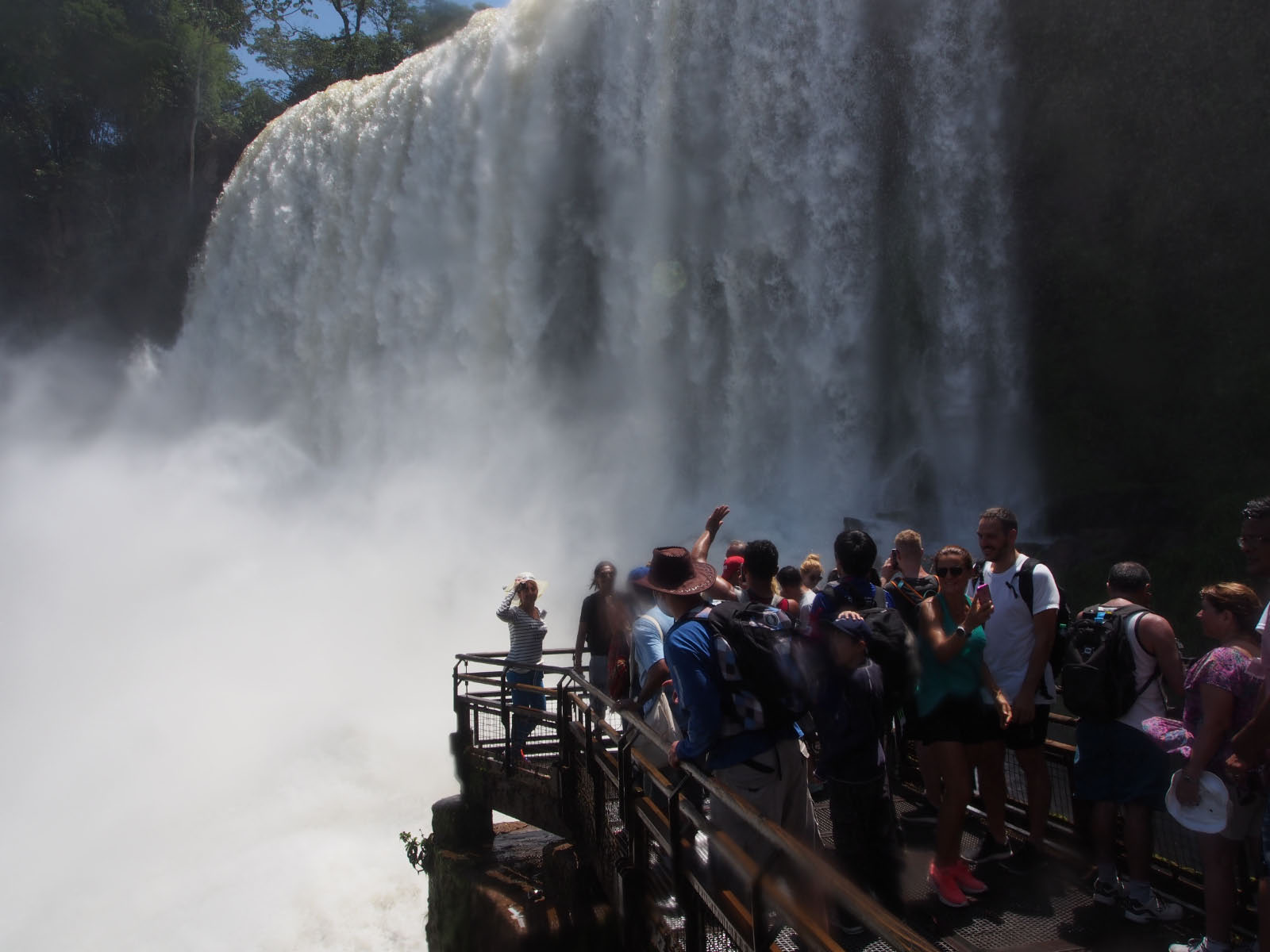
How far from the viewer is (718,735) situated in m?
3.02

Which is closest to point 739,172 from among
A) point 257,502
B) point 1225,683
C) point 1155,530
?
point 1155,530

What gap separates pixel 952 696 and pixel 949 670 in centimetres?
11

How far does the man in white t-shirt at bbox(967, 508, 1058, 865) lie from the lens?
11.8 feet

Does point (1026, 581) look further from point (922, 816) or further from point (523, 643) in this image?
point (523, 643)

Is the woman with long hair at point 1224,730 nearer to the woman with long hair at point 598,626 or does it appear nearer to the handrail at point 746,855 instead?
the handrail at point 746,855

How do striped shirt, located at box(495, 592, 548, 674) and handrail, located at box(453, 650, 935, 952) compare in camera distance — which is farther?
striped shirt, located at box(495, 592, 548, 674)


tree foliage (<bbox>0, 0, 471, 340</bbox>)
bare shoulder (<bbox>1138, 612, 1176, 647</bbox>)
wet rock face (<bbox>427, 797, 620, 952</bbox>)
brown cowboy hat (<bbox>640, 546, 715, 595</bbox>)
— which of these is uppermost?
tree foliage (<bbox>0, 0, 471, 340</bbox>)

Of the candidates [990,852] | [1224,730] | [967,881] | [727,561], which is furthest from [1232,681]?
[727,561]

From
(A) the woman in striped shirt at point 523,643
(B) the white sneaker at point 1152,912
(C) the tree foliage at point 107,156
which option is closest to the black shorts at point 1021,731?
(B) the white sneaker at point 1152,912

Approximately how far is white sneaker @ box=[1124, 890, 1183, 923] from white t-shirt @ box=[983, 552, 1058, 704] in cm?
77

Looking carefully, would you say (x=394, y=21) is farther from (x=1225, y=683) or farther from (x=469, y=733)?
(x=1225, y=683)

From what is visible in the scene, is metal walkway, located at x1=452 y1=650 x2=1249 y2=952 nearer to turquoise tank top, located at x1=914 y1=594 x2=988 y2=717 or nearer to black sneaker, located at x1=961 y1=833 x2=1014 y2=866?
black sneaker, located at x1=961 y1=833 x2=1014 y2=866

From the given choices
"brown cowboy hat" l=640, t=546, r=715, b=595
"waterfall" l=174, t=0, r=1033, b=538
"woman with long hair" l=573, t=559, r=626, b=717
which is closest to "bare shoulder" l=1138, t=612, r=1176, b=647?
"brown cowboy hat" l=640, t=546, r=715, b=595

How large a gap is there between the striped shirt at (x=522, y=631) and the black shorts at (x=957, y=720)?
366 centimetres
